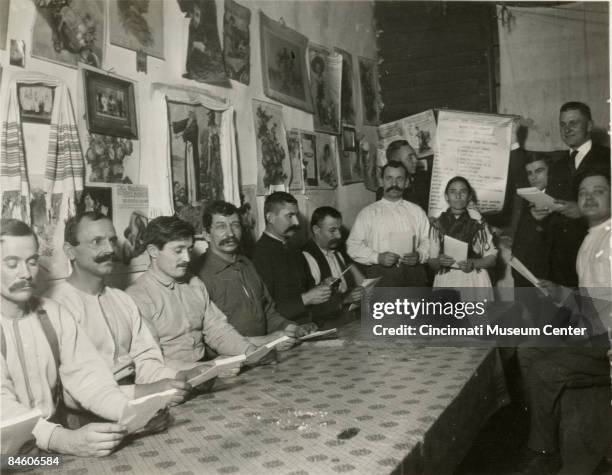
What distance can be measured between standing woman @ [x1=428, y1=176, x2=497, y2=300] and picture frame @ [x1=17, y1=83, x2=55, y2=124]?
2.19 meters

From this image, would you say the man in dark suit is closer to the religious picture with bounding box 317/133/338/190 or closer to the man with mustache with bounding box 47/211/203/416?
the religious picture with bounding box 317/133/338/190

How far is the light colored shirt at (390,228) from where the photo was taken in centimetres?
332

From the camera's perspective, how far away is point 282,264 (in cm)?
263

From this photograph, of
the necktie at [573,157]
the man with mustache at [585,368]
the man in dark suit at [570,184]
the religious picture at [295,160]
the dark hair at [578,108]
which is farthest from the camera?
the religious picture at [295,160]

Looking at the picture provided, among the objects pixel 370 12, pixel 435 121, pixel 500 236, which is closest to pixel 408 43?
pixel 370 12

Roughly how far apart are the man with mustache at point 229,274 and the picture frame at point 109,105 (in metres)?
0.43

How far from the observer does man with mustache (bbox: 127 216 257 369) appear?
1841mm

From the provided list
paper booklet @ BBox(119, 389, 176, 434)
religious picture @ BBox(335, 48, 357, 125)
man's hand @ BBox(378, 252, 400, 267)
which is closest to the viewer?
paper booklet @ BBox(119, 389, 176, 434)

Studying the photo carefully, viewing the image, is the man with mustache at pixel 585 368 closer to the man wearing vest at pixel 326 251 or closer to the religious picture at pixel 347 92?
the man wearing vest at pixel 326 251

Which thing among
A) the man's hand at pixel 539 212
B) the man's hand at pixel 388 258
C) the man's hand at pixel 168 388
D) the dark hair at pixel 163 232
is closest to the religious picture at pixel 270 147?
the man's hand at pixel 388 258

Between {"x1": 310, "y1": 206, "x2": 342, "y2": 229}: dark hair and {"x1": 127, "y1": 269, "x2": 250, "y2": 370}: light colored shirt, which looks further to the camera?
{"x1": 310, "y1": 206, "x2": 342, "y2": 229}: dark hair

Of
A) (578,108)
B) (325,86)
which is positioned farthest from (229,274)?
(578,108)

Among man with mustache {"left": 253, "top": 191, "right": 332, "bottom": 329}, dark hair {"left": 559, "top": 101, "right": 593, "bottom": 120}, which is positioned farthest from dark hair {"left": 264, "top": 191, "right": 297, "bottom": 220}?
dark hair {"left": 559, "top": 101, "right": 593, "bottom": 120}

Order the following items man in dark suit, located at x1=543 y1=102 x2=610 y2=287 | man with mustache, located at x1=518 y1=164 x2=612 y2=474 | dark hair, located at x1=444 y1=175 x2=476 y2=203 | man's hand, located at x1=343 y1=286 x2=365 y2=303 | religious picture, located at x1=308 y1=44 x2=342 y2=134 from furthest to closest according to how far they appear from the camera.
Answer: religious picture, located at x1=308 y1=44 x2=342 y2=134
dark hair, located at x1=444 y1=175 x2=476 y2=203
man's hand, located at x1=343 y1=286 x2=365 y2=303
man in dark suit, located at x1=543 y1=102 x2=610 y2=287
man with mustache, located at x1=518 y1=164 x2=612 y2=474
